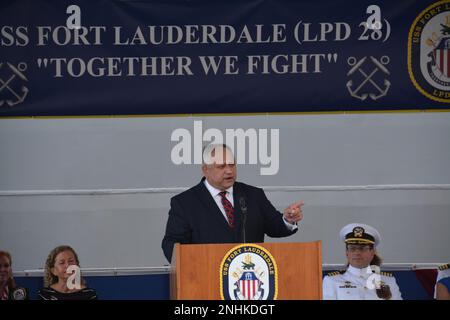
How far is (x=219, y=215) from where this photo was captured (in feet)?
31.6

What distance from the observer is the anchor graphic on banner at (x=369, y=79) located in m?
9.73

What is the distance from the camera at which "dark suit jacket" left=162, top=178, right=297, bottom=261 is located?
31.4ft

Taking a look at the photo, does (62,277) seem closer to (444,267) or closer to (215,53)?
(215,53)

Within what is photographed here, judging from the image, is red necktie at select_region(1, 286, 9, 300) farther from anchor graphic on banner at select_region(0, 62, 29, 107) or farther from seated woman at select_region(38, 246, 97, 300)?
anchor graphic on banner at select_region(0, 62, 29, 107)

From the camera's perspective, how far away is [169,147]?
31.3 ft

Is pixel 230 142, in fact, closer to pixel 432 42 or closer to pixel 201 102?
pixel 201 102

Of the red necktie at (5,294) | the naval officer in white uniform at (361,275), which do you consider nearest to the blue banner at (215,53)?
the naval officer in white uniform at (361,275)

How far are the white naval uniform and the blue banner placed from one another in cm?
130

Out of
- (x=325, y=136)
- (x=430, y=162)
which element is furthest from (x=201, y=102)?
(x=430, y=162)

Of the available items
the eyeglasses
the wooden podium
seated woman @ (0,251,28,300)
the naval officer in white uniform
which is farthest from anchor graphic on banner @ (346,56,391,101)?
seated woman @ (0,251,28,300)

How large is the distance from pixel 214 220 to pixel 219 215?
5 centimetres

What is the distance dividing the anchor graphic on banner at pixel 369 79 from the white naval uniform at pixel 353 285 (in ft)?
4.28

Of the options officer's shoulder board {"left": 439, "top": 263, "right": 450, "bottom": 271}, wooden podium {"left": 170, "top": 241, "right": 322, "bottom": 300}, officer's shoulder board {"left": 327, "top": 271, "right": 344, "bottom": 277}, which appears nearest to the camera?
wooden podium {"left": 170, "top": 241, "right": 322, "bottom": 300}

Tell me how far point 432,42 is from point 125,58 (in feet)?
7.42
